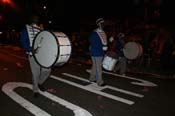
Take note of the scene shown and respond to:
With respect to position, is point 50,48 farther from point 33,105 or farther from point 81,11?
point 81,11

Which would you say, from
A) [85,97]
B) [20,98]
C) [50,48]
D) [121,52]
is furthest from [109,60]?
[20,98]

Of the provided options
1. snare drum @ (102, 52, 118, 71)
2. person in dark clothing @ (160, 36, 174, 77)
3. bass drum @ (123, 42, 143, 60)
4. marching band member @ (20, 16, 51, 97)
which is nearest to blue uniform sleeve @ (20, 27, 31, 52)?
marching band member @ (20, 16, 51, 97)

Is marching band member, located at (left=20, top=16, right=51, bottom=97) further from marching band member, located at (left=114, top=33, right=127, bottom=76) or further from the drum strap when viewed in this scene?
marching band member, located at (left=114, top=33, right=127, bottom=76)

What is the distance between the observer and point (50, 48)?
7.11m

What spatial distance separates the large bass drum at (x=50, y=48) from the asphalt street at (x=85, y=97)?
1.94ft

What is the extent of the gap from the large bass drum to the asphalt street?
59cm

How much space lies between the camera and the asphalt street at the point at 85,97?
252 inches

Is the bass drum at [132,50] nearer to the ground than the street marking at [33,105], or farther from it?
farther from it

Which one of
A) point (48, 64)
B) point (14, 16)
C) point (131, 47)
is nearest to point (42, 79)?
point (48, 64)

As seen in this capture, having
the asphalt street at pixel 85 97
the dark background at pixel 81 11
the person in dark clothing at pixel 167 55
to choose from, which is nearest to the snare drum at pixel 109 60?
the asphalt street at pixel 85 97

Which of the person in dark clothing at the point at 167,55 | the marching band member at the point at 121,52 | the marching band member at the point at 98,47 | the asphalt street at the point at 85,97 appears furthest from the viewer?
the person in dark clothing at the point at 167,55

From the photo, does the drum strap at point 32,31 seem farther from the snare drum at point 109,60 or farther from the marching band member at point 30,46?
the snare drum at point 109,60

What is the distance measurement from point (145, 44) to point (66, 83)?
929cm

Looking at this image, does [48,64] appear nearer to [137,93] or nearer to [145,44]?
[137,93]
